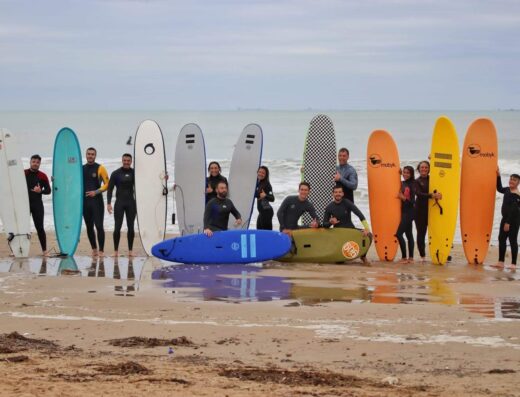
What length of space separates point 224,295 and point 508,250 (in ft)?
19.2

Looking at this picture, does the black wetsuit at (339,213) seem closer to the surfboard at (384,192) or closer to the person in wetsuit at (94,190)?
the surfboard at (384,192)

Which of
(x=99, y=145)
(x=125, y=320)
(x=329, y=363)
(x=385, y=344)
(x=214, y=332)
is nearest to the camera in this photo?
(x=329, y=363)

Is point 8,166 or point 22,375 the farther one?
point 8,166

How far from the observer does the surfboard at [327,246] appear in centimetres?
1184

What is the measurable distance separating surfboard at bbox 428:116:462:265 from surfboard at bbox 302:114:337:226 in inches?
56.0

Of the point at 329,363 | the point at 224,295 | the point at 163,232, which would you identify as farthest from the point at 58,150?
the point at 329,363

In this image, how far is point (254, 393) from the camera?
5418 mm

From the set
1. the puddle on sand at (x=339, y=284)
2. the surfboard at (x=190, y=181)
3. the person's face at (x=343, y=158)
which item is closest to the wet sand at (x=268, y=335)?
the puddle on sand at (x=339, y=284)

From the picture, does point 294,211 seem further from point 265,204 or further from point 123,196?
point 123,196

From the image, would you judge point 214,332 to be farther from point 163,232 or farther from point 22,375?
point 163,232

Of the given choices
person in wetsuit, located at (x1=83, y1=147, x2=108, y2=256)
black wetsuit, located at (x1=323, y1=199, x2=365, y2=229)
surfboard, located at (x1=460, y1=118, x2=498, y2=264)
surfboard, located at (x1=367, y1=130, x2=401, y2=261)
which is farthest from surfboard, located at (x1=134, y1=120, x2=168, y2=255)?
surfboard, located at (x1=460, y1=118, x2=498, y2=264)

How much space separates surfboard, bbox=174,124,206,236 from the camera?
1310 centimetres

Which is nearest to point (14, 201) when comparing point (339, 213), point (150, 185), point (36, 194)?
point (36, 194)

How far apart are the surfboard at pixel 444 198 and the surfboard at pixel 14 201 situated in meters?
5.31
